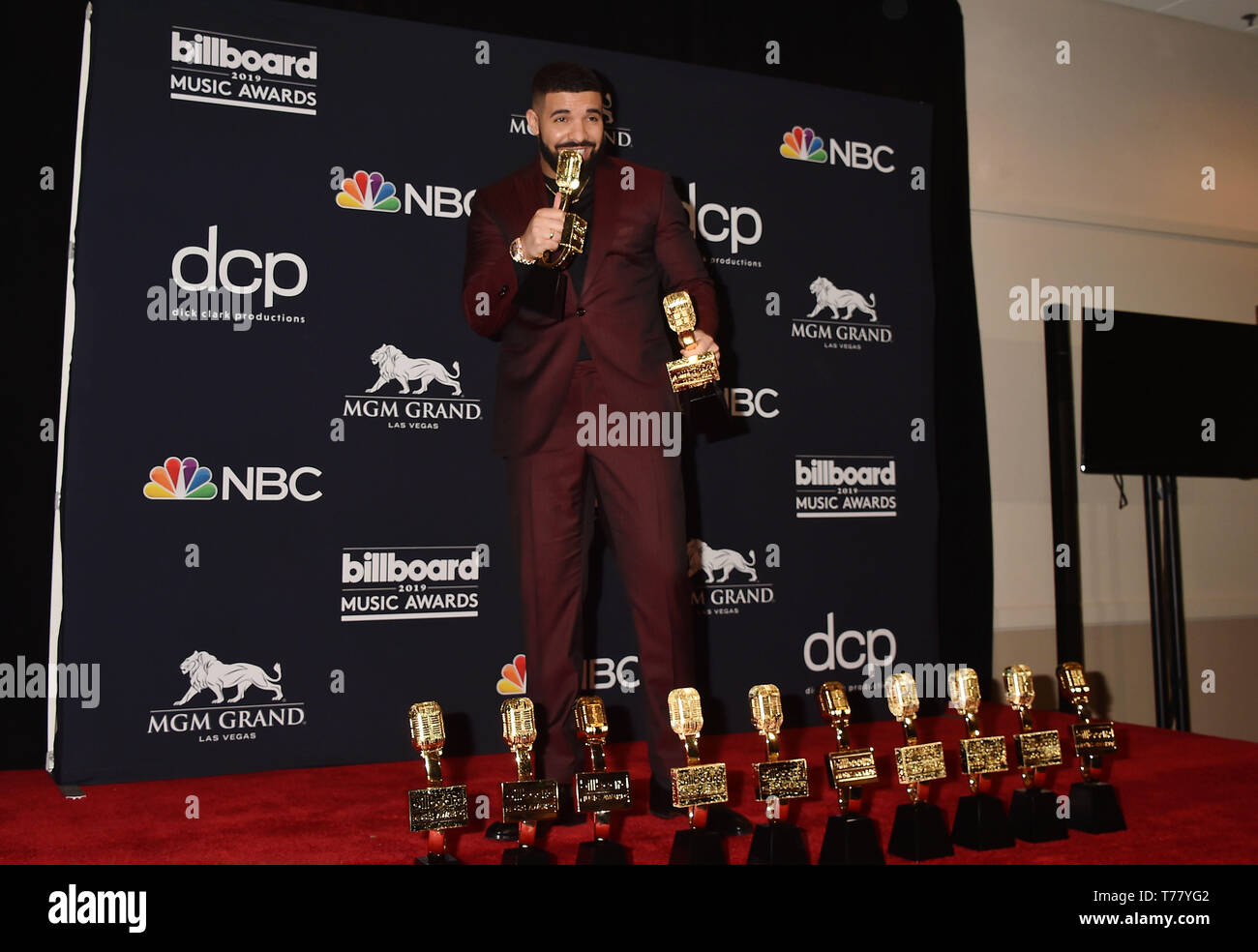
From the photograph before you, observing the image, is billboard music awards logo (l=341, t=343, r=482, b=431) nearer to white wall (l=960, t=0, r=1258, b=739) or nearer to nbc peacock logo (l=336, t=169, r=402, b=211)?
nbc peacock logo (l=336, t=169, r=402, b=211)

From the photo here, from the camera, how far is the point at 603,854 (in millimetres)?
1865

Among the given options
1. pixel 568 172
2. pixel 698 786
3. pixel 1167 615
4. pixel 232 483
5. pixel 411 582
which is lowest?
pixel 698 786

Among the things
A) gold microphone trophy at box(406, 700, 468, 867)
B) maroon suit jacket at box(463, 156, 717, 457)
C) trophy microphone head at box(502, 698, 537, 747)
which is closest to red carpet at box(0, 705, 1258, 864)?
gold microphone trophy at box(406, 700, 468, 867)

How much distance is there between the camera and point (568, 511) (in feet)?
8.17

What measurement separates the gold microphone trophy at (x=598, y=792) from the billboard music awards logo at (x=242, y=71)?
2.46 meters

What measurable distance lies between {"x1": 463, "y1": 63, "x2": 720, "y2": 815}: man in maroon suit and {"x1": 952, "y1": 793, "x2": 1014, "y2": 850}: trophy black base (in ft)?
2.13

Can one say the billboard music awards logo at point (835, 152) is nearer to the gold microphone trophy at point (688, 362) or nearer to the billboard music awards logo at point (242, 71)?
the billboard music awards logo at point (242, 71)

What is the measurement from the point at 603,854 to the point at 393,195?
249cm

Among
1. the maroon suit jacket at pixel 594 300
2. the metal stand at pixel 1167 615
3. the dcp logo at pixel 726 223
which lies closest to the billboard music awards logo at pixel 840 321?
the dcp logo at pixel 726 223

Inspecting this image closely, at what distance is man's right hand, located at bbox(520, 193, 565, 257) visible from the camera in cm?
229

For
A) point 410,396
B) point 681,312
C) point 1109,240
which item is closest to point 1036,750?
point 681,312

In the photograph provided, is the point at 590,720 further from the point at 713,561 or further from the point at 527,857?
the point at 713,561

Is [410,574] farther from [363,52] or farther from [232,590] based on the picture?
[363,52]

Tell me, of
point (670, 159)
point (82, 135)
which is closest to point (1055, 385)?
point (670, 159)
